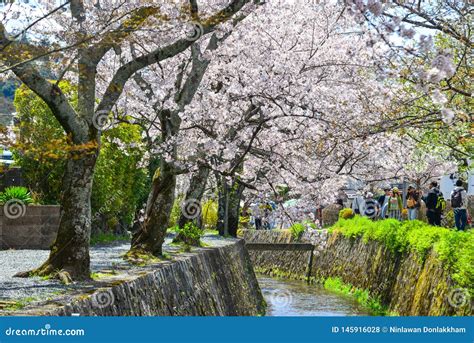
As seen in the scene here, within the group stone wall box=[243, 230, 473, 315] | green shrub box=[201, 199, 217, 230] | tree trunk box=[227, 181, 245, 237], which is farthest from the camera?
green shrub box=[201, 199, 217, 230]

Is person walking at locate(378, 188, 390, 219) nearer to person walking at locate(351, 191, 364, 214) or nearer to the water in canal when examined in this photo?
the water in canal

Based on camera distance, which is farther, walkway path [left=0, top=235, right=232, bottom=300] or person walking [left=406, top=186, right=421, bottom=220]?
person walking [left=406, top=186, right=421, bottom=220]

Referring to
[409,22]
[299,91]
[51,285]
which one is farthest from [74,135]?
[299,91]

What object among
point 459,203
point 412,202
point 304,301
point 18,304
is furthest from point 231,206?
point 18,304

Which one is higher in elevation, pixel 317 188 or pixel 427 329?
pixel 317 188

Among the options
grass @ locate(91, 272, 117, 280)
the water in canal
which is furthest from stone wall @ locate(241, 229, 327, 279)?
grass @ locate(91, 272, 117, 280)

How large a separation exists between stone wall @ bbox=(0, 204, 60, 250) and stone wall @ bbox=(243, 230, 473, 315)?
23.2 feet

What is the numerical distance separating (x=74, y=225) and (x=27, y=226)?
8.79 m

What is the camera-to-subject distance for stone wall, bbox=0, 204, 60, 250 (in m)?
19.7

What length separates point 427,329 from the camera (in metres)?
9.02

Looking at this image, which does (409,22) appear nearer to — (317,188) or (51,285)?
(51,285)

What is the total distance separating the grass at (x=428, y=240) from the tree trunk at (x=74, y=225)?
6505 millimetres

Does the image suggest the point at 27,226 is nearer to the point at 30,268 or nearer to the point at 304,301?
the point at 30,268

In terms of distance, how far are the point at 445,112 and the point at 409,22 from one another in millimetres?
2054
